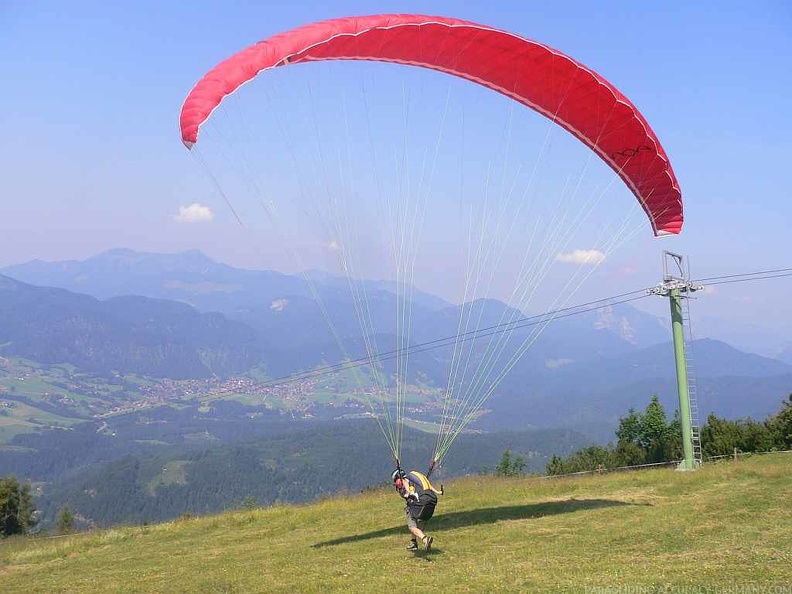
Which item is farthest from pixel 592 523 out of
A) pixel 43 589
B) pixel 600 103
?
pixel 43 589

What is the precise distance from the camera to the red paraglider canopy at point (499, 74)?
12961 millimetres

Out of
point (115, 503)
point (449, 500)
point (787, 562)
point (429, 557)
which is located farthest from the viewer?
point (115, 503)

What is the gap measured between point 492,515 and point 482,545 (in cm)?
342

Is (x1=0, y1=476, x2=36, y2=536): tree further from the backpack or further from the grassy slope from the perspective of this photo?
the backpack

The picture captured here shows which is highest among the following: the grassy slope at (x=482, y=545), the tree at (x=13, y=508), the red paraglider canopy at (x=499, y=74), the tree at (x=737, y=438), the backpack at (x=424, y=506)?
the red paraglider canopy at (x=499, y=74)

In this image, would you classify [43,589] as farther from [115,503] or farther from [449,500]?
[115,503]

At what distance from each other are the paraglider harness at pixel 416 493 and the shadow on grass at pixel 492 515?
2.91 metres

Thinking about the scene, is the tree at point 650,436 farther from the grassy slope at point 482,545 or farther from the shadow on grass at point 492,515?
the shadow on grass at point 492,515

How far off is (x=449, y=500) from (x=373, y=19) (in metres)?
13.2

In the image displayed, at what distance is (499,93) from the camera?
16812 millimetres

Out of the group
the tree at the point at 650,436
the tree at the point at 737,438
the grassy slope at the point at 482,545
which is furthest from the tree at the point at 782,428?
the tree at the point at 650,436

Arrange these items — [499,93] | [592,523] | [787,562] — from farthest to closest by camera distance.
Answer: [499,93]
[592,523]
[787,562]

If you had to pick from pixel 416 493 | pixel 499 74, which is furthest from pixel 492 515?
pixel 499 74

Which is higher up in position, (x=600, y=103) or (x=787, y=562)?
(x=600, y=103)
